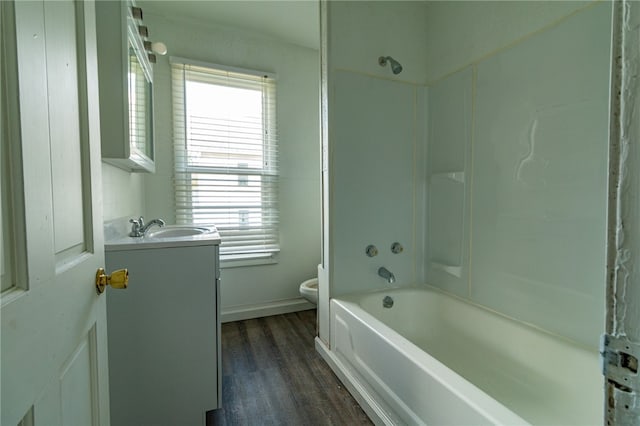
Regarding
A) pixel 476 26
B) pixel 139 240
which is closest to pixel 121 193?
pixel 139 240

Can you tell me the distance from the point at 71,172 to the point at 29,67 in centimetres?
22

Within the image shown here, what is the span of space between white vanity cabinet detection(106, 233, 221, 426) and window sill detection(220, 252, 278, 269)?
126 centimetres

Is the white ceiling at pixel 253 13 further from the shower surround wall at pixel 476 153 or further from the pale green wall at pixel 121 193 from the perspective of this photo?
the pale green wall at pixel 121 193

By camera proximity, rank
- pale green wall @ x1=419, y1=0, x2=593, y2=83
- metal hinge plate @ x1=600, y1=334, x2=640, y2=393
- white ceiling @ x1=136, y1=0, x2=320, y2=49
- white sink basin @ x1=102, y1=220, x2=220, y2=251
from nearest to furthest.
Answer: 1. metal hinge plate @ x1=600, y1=334, x2=640, y2=393
2. white sink basin @ x1=102, y1=220, x2=220, y2=251
3. pale green wall @ x1=419, y1=0, x2=593, y2=83
4. white ceiling @ x1=136, y1=0, x2=320, y2=49

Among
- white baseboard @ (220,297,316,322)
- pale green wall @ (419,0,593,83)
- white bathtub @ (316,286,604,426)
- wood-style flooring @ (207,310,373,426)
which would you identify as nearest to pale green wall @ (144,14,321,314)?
white baseboard @ (220,297,316,322)

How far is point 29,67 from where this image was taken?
0.43 metres

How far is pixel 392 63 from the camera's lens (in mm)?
1901

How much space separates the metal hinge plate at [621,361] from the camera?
0.97ft

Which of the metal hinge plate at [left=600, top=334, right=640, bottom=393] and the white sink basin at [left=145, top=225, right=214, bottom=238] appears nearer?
the metal hinge plate at [left=600, top=334, right=640, bottom=393]

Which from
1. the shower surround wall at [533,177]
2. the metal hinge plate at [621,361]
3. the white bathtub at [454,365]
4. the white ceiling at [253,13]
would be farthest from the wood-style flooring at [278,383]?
the white ceiling at [253,13]

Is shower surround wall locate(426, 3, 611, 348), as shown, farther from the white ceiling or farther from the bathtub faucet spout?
the white ceiling

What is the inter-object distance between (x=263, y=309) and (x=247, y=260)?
50cm

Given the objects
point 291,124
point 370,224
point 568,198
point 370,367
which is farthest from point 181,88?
point 568,198

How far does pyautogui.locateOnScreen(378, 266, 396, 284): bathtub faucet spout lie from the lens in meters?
1.93
